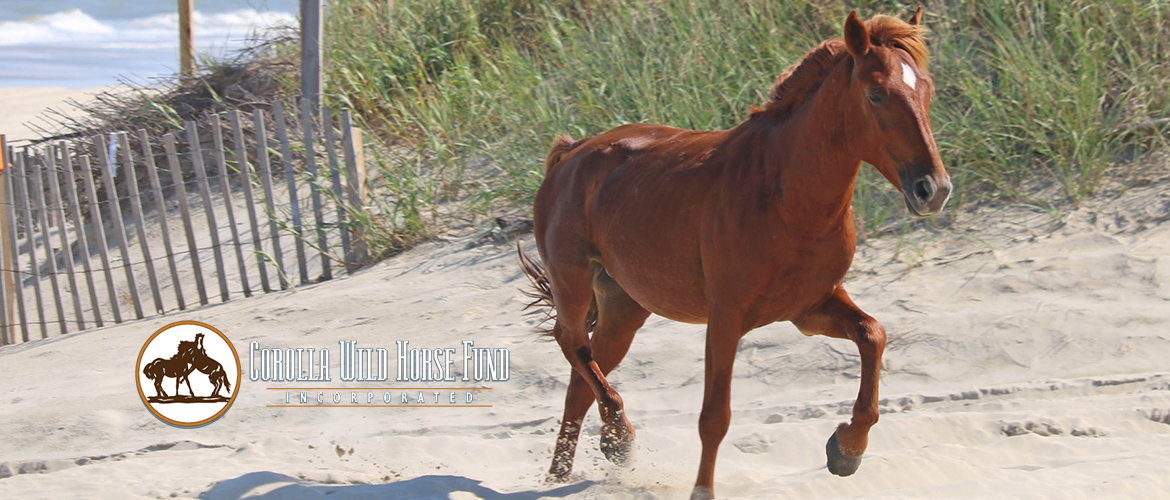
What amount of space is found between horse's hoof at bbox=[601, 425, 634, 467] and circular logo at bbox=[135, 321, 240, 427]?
2.23m

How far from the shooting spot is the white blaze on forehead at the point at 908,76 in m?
2.54

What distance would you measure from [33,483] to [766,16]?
6.45 metres

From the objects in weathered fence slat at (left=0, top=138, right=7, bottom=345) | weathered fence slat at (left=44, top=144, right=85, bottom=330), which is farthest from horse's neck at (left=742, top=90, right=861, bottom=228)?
weathered fence slat at (left=0, top=138, right=7, bottom=345)

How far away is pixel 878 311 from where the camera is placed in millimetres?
5238

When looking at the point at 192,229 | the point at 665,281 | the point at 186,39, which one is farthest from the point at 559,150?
the point at 186,39

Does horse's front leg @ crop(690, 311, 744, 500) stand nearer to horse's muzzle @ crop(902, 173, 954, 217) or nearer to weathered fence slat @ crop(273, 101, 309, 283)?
horse's muzzle @ crop(902, 173, 954, 217)

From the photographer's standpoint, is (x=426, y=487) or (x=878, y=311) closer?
(x=426, y=487)

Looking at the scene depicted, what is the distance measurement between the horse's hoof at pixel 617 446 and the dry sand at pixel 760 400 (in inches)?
5.4

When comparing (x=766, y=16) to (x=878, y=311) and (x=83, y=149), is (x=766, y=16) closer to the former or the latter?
(x=878, y=311)

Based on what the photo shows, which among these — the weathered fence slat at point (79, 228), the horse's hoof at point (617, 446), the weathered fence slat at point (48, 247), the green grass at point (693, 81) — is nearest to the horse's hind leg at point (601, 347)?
the horse's hoof at point (617, 446)

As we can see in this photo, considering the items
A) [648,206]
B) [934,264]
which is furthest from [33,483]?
[934,264]

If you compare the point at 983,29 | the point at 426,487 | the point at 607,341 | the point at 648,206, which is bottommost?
the point at 426,487

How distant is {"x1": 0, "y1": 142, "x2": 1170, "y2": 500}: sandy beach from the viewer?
356 cm

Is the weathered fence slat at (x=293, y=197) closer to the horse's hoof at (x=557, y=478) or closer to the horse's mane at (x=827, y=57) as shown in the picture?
the horse's hoof at (x=557, y=478)
